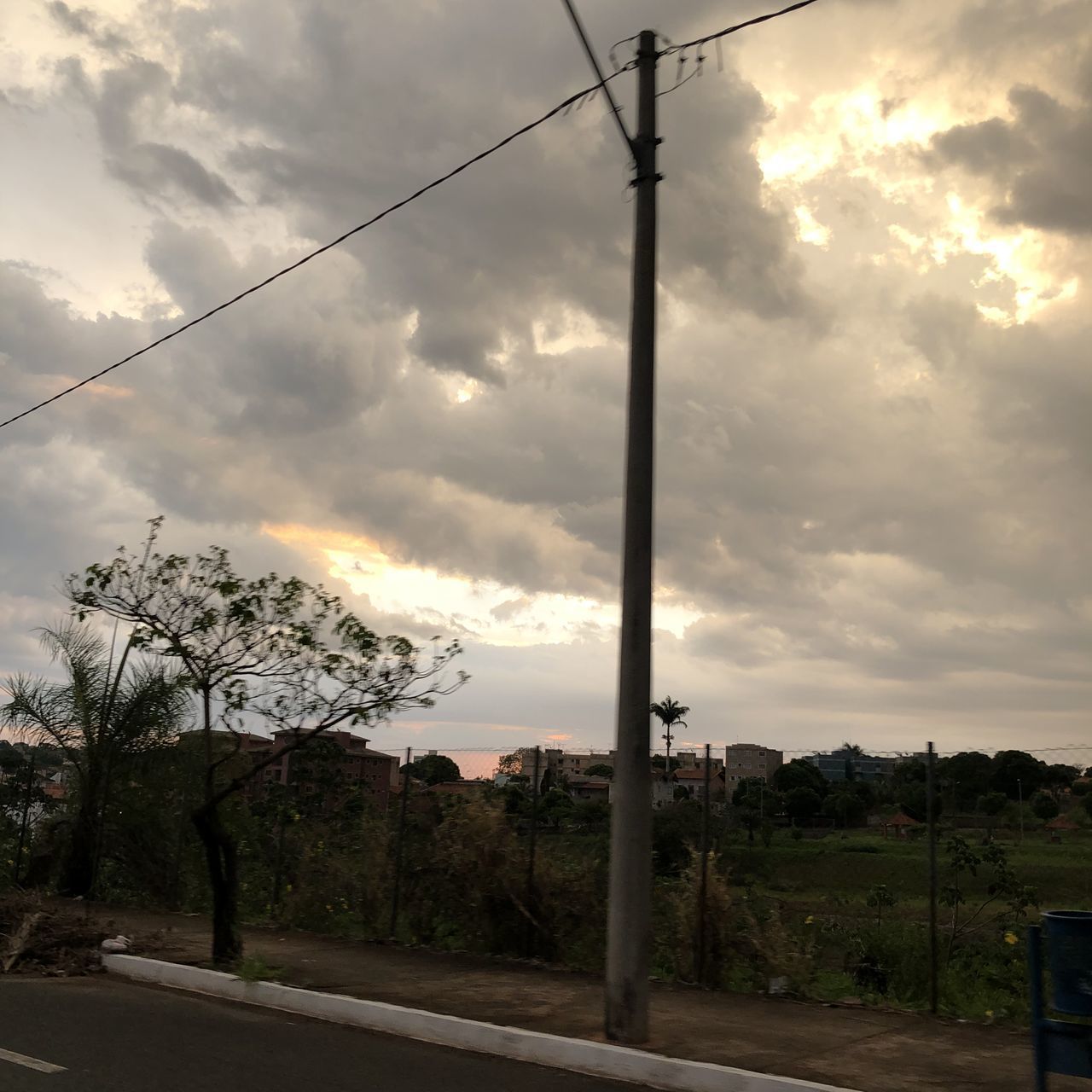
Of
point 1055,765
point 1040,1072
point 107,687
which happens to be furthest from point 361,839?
point 1040,1072

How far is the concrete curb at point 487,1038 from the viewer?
238 inches

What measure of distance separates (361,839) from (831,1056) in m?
7.15

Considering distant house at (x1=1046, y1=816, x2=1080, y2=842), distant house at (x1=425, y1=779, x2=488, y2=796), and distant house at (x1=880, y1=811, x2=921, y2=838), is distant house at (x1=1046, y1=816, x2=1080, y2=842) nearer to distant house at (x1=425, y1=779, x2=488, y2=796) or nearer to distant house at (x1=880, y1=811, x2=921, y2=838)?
distant house at (x1=880, y1=811, x2=921, y2=838)

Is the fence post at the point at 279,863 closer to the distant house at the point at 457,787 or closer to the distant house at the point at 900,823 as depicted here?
the distant house at the point at 457,787

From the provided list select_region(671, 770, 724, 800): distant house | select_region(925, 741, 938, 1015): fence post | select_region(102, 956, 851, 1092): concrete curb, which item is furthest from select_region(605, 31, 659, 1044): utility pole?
select_region(671, 770, 724, 800): distant house

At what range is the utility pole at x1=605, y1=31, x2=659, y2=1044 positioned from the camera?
7.04 m

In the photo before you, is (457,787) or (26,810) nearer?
(457,787)

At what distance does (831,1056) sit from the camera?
265 inches

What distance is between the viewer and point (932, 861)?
8.28 m

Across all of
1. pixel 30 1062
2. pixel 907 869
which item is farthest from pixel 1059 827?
pixel 30 1062

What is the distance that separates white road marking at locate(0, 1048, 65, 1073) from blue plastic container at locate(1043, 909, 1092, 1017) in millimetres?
5790

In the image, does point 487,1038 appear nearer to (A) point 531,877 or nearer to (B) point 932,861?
(A) point 531,877

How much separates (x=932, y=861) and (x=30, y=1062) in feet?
22.1

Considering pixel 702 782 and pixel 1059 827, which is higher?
pixel 702 782
